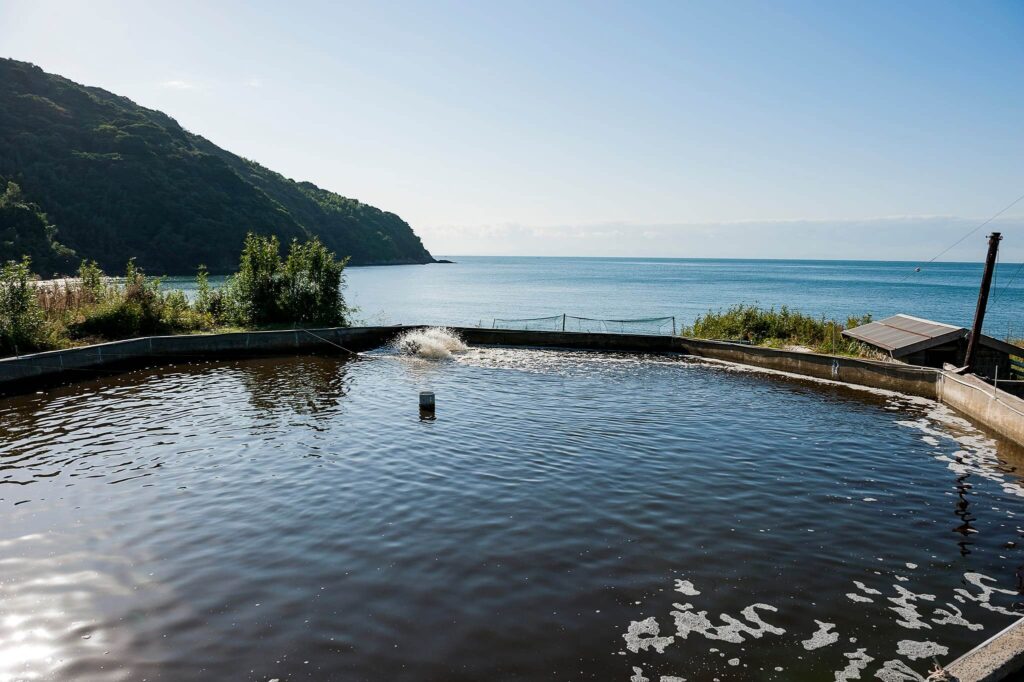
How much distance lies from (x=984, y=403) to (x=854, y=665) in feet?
54.5

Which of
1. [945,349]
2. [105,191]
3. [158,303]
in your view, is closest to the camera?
[945,349]

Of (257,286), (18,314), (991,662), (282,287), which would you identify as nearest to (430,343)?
(282,287)

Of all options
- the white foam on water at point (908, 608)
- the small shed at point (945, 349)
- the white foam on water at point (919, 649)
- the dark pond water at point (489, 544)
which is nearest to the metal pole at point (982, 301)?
the small shed at point (945, 349)

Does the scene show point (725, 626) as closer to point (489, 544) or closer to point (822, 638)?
point (822, 638)

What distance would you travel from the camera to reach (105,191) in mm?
116000

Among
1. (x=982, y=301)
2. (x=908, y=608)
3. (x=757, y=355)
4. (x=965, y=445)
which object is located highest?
(x=982, y=301)

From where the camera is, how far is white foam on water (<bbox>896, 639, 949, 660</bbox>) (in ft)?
23.5

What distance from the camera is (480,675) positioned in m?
6.56

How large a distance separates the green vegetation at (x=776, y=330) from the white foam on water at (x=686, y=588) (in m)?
24.3

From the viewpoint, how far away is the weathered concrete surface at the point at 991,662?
5930 millimetres

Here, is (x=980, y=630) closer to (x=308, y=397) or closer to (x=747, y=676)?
(x=747, y=676)

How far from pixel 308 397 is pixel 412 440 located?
270 inches

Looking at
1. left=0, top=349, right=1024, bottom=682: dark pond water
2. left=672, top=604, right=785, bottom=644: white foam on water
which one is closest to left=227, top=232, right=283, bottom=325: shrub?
left=0, top=349, right=1024, bottom=682: dark pond water

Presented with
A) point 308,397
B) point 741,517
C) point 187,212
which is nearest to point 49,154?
point 187,212
